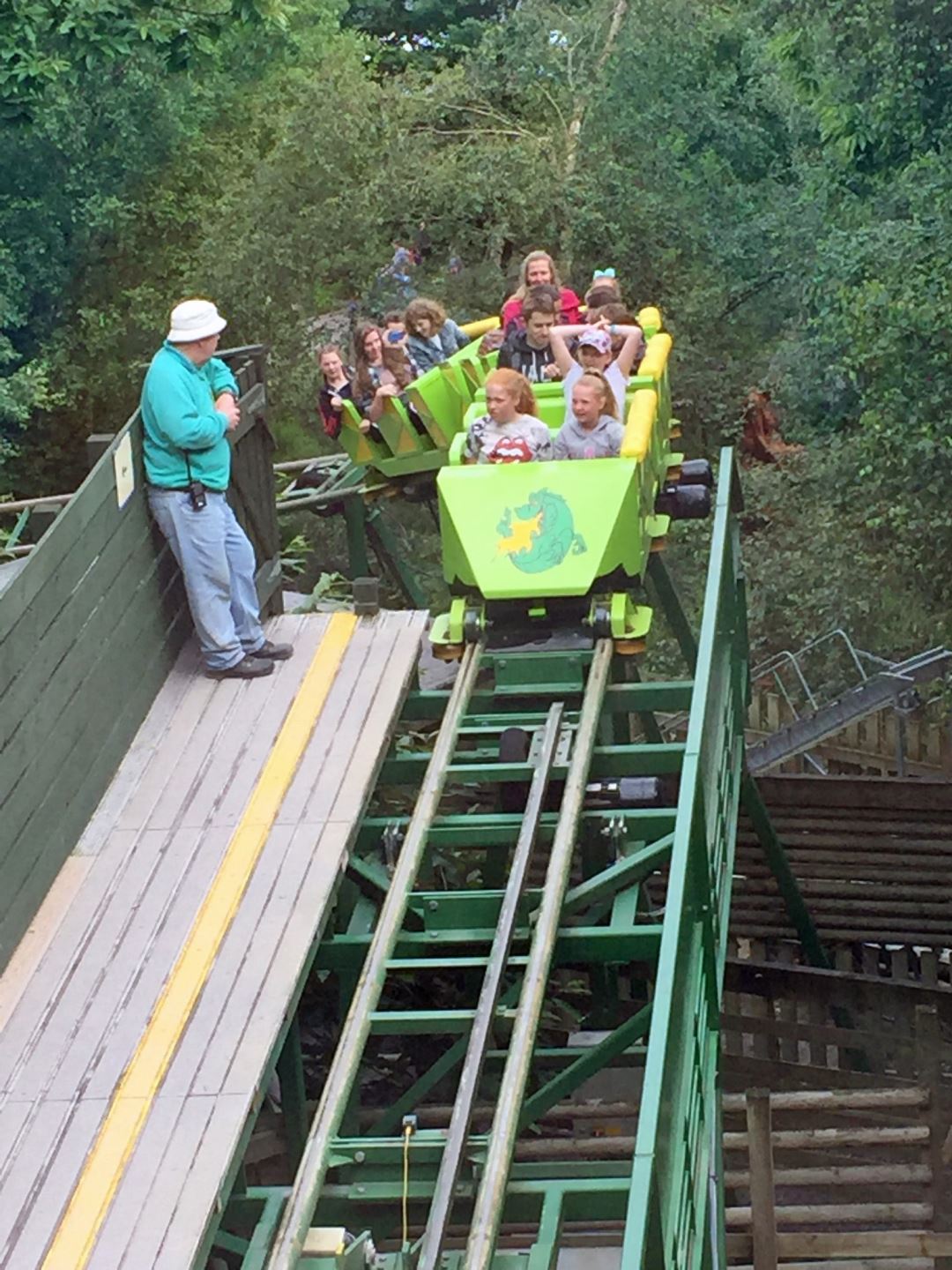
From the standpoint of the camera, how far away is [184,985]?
5246mm

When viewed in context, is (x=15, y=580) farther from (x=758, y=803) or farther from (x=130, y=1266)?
(x=758, y=803)

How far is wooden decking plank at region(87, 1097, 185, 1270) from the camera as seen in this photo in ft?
14.0

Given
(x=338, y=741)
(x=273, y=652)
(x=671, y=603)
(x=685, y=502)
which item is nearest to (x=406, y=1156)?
(x=338, y=741)

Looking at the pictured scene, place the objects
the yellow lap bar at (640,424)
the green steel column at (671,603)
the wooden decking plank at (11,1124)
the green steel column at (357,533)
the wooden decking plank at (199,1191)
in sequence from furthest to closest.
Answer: the green steel column at (357,533), the green steel column at (671,603), the yellow lap bar at (640,424), the wooden decking plank at (11,1124), the wooden decking plank at (199,1191)

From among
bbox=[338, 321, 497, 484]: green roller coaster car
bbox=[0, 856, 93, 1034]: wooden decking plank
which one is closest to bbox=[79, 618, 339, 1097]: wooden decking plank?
bbox=[0, 856, 93, 1034]: wooden decking plank

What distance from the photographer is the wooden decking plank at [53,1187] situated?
4.31 m

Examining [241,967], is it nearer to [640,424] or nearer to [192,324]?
[192,324]

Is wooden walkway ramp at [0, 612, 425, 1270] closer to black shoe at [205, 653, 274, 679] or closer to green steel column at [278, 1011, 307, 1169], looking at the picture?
black shoe at [205, 653, 274, 679]

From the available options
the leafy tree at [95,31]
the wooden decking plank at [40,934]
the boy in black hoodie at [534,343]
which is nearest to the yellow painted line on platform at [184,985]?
the wooden decking plank at [40,934]

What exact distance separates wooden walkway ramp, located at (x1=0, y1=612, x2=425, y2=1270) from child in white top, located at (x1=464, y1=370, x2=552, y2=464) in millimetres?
869

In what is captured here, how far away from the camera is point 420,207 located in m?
17.8

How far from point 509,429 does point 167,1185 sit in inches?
155

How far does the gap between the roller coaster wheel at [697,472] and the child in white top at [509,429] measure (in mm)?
1319

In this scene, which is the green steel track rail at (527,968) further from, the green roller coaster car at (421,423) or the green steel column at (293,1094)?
the green roller coaster car at (421,423)
